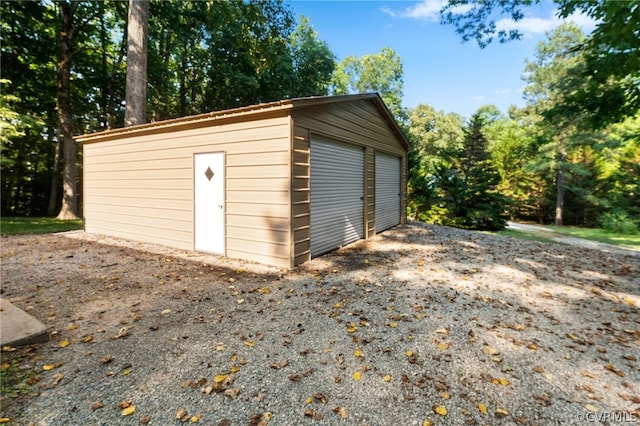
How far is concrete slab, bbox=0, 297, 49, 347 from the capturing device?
264 centimetres

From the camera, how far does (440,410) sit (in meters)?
2.03

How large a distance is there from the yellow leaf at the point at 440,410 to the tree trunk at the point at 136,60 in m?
11.1

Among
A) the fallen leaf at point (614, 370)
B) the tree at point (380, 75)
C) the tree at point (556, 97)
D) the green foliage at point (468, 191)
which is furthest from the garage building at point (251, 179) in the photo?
the tree at point (380, 75)

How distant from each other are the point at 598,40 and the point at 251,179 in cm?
770

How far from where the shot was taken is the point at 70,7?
11.4 meters

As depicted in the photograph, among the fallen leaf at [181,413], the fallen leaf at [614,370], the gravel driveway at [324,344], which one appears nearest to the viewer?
the fallen leaf at [181,413]

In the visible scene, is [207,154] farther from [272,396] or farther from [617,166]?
[617,166]

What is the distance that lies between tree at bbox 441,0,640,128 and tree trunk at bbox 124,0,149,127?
9.53 metres

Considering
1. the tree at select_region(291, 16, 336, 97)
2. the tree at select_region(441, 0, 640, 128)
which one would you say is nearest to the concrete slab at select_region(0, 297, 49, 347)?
the tree at select_region(441, 0, 640, 128)

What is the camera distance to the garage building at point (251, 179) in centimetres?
531

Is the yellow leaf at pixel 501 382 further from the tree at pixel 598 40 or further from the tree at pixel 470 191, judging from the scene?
the tree at pixel 470 191

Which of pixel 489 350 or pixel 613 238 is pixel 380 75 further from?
pixel 489 350

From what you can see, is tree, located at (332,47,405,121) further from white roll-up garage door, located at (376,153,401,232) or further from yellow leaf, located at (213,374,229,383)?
yellow leaf, located at (213,374,229,383)

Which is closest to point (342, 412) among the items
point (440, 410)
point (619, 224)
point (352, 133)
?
point (440, 410)
